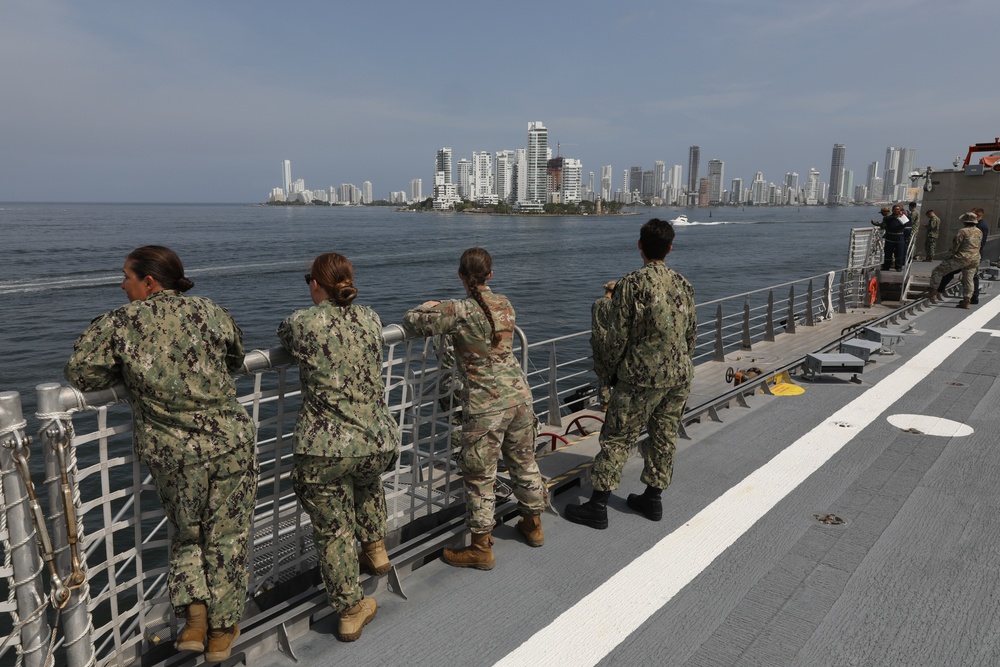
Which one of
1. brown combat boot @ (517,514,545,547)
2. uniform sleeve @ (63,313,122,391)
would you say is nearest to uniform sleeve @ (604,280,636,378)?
brown combat boot @ (517,514,545,547)

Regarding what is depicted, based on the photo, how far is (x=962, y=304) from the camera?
11.4m

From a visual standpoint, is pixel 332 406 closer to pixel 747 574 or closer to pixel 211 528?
pixel 211 528

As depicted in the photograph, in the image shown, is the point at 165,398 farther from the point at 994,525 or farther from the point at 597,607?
the point at 994,525

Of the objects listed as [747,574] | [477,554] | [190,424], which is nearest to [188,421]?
[190,424]

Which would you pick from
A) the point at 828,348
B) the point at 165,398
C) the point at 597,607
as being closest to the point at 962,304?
the point at 828,348

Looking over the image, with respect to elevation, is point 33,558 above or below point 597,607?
above

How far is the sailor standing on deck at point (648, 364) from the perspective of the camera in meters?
3.46

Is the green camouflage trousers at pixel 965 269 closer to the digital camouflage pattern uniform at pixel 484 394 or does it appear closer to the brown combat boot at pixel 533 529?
the brown combat boot at pixel 533 529

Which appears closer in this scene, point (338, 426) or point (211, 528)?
point (211, 528)

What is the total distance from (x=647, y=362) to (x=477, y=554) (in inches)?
53.2

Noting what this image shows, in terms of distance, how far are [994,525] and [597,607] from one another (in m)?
2.54

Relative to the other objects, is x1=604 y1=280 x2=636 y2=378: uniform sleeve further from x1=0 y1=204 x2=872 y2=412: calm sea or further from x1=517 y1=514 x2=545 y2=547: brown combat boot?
x1=0 y1=204 x2=872 y2=412: calm sea

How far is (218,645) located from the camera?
2426mm

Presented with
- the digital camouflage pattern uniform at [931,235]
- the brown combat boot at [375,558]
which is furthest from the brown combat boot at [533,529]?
the digital camouflage pattern uniform at [931,235]
